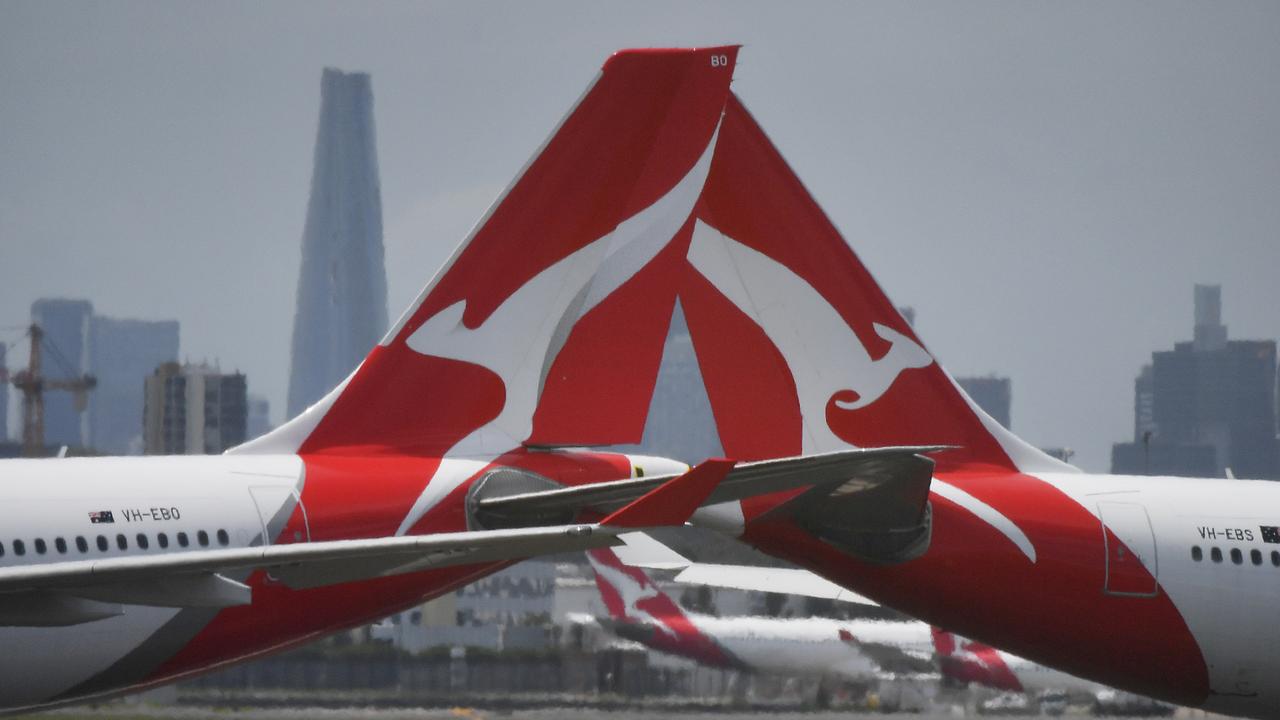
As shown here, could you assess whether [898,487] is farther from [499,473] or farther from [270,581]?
[270,581]

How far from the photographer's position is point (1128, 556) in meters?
21.6

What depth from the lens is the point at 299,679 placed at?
35250 millimetres

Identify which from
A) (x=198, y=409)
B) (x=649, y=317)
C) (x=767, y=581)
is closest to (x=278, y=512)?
(x=649, y=317)

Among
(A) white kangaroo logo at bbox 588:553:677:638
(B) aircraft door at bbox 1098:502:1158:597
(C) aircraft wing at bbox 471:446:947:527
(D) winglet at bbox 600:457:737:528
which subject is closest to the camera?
(D) winglet at bbox 600:457:737:528

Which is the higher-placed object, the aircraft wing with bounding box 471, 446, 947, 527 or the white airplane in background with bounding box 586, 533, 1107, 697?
the aircraft wing with bounding box 471, 446, 947, 527

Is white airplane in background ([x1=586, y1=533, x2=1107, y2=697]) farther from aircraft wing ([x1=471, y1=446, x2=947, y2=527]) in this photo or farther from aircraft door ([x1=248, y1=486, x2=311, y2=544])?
aircraft door ([x1=248, y1=486, x2=311, y2=544])

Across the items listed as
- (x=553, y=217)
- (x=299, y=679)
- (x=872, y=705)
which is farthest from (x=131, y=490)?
(x=872, y=705)

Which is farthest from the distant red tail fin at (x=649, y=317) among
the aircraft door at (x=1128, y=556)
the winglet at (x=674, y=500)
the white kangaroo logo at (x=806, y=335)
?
the winglet at (x=674, y=500)

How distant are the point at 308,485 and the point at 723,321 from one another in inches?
218

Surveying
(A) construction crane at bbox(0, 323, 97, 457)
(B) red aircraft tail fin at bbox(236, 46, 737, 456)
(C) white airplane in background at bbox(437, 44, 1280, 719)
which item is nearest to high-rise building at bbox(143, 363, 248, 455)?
(A) construction crane at bbox(0, 323, 97, 457)

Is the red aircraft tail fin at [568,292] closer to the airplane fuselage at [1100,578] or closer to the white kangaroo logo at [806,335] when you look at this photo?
the white kangaroo logo at [806,335]

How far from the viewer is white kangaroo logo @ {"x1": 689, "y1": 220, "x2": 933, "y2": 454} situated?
22.3 meters

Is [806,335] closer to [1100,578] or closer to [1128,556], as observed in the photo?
[1100,578]

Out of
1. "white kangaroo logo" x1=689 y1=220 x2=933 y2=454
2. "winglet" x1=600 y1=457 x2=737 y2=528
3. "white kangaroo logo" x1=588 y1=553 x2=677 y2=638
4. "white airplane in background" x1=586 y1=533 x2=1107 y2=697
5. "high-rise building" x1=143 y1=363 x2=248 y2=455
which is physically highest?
"high-rise building" x1=143 y1=363 x2=248 y2=455
